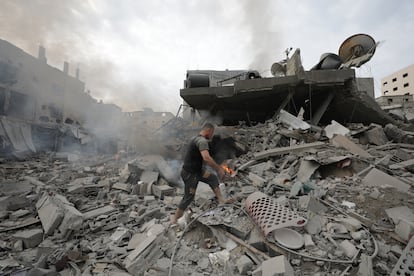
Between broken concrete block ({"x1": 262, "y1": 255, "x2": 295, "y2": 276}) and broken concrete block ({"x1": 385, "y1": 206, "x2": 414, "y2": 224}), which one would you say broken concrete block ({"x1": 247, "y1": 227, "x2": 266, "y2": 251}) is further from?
broken concrete block ({"x1": 385, "y1": 206, "x2": 414, "y2": 224})

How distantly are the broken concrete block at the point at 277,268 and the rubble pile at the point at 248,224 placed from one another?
10mm

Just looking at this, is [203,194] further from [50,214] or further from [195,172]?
[50,214]

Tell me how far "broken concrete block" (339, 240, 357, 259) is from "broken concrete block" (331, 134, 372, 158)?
10.3 feet

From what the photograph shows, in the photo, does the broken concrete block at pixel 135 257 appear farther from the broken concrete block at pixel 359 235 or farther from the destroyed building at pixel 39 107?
the destroyed building at pixel 39 107

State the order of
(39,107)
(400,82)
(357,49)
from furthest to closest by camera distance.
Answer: (400,82)
(39,107)
(357,49)

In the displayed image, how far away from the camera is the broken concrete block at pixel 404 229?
6.75ft

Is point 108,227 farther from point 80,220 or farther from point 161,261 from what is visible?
point 161,261

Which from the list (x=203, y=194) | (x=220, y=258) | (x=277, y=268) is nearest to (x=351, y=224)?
(x=277, y=268)

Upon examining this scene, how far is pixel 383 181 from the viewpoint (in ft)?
10.7

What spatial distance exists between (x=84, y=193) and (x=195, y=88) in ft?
15.9

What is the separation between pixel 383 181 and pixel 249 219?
2.51 meters

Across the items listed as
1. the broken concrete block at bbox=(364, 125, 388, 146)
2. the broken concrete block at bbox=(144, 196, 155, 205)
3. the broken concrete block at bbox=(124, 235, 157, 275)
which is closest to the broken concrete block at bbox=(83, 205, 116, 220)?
the broken concrete block at bbox=(144, 196, 155, 205)

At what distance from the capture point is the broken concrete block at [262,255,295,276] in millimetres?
1665

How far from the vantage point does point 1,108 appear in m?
15.3
